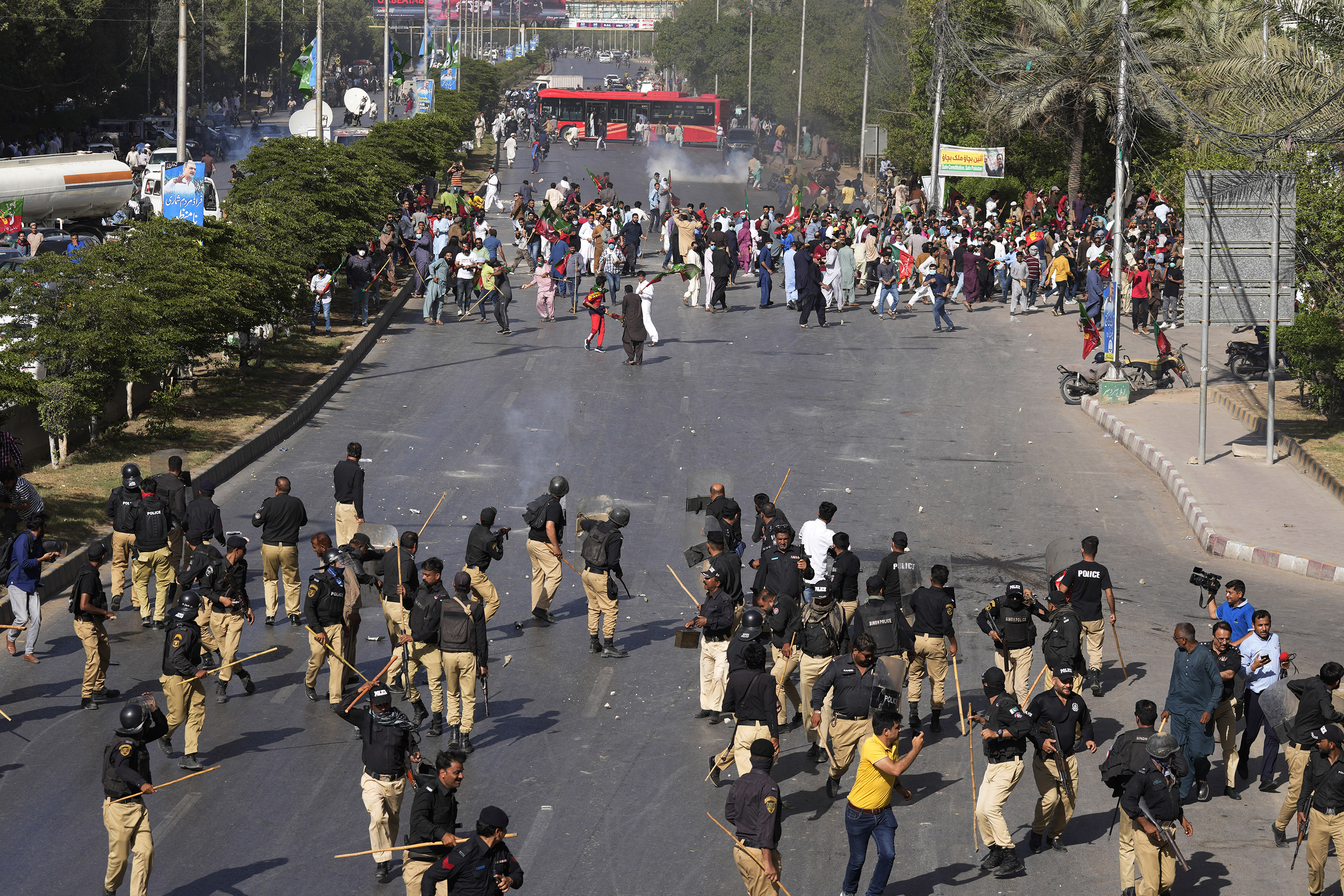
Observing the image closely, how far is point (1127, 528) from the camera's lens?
59.4 ft

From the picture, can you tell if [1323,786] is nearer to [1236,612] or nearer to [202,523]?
[1236,612]

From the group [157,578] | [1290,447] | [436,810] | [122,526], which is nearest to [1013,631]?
[436,810]

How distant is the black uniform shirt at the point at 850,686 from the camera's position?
10.2 m

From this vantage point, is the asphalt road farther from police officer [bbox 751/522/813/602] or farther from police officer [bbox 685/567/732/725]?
police officer [bbox 751/522/813/602]

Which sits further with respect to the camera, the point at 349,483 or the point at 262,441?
the point at 262,441

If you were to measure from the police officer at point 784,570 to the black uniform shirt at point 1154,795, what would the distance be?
3.77 m

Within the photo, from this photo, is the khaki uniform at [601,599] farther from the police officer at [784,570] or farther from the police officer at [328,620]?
the police officer at [328,620]

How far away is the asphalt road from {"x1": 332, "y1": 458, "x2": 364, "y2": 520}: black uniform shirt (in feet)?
3.84

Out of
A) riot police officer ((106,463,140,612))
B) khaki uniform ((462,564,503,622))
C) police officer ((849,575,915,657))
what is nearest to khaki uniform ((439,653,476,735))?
khaki uniform ((462,564,503,622))

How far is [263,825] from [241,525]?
7.59 m

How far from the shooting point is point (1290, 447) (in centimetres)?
2130

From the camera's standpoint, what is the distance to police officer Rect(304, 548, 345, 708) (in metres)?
11.9

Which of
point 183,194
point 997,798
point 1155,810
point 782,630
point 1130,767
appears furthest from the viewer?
point 183,194

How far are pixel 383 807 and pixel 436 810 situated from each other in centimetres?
113
